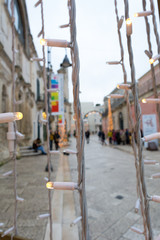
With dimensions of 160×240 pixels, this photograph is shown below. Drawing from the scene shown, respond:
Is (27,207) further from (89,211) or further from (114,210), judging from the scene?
(114,210)

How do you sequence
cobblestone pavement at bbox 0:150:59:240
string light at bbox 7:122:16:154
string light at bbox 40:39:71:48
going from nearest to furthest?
string light at bbox 40:39:71:48 < string light at bbox 7:122:16:154 < cobblestone pavement at bbox 0:150:59:240

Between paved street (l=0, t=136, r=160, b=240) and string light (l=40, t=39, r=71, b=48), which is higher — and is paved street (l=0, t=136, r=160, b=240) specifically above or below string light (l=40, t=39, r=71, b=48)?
below

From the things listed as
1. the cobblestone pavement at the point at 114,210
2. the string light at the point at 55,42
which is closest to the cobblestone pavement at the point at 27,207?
the cobblestone pavement at the point at 114,210

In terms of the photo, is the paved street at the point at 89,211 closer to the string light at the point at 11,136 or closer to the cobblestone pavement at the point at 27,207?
the cobblestone pavement at the point at 27,207

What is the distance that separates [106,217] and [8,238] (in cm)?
146

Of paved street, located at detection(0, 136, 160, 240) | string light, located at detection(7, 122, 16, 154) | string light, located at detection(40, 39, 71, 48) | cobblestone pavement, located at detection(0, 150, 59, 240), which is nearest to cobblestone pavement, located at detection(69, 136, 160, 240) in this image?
paved street, located at detection(0, 136, 160, 240)

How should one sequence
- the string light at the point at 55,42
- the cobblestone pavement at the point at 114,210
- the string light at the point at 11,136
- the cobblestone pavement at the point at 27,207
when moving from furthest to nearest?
the cobblestone pavement at the point at 114,210, the cobblestone pavement at the point at 27,207, the string light at the point at 11,136, the string light at the point at 55,42

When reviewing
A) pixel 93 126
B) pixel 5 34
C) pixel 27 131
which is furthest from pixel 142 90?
pixel 93 126

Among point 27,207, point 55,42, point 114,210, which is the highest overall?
point 55,42

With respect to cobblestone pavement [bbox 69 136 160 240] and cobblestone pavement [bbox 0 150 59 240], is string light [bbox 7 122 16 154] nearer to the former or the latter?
cobblestone pavement [bbox 0 150 59 240]

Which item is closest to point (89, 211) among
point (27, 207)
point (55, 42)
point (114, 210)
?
point (114, 210)

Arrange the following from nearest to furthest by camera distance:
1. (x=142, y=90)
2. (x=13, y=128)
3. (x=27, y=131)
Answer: (x=13, y=128) → (x=27, y=131) → (x=142, y=90)

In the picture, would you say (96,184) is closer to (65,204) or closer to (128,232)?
(65,204)

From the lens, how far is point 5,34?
7188mm
